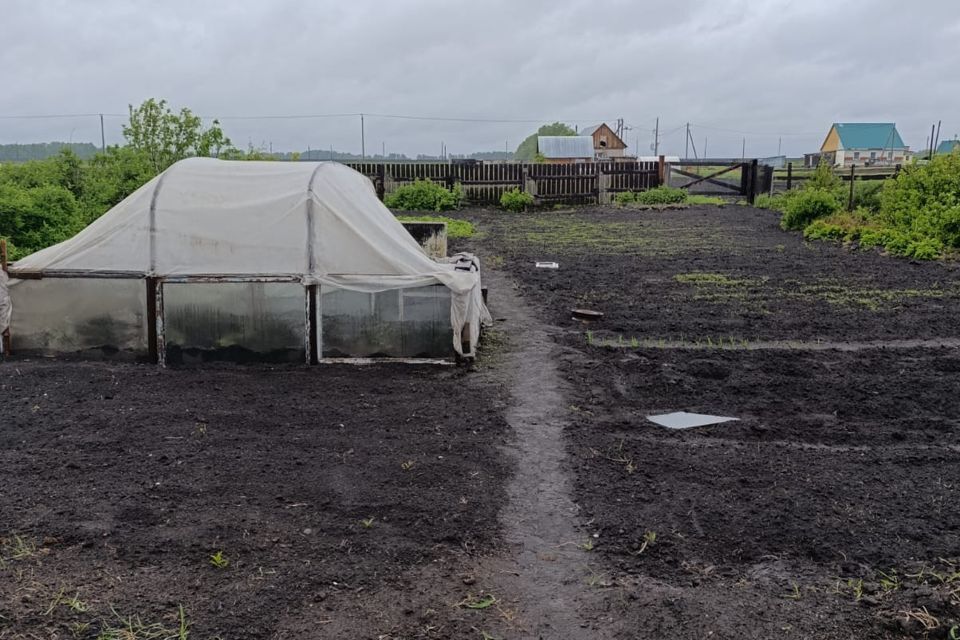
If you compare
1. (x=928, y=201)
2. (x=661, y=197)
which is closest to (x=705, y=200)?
(x=661, y=197)

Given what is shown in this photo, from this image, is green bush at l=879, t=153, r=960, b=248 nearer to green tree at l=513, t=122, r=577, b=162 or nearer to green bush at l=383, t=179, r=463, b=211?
green bush at l=383, t=179, r=463, b=211

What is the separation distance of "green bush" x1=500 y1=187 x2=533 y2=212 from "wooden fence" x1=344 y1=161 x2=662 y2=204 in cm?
85

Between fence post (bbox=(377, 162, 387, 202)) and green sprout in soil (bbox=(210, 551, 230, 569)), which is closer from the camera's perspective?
green sprout in soil (bbox=(210, 551, 230, 569))

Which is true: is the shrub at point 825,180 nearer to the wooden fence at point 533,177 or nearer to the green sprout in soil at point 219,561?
the wooden fence at point 533,177

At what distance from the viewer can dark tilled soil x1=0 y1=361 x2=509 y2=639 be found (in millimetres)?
3898

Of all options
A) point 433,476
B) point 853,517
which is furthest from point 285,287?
point 853,517

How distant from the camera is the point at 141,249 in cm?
819

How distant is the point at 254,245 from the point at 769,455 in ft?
17.5

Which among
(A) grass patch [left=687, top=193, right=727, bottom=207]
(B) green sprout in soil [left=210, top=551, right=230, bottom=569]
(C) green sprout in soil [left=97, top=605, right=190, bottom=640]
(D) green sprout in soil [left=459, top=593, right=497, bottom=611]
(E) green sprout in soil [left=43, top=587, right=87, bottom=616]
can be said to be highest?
(A) grass patch [left=687, top=193, right=727, bottom=207]

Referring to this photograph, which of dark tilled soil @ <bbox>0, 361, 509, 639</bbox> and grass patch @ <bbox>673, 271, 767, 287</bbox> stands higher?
grass patch @ <bbox>673, 271, 767, 287</bbox>

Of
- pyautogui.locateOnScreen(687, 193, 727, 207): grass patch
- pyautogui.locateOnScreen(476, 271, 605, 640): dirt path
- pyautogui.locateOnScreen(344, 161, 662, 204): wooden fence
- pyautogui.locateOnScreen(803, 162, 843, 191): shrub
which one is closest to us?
pyautogui.locateOnScreen(476, 271, 605, 640): dirt path

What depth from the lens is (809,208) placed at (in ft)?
71.8

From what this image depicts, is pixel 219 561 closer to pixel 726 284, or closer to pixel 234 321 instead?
pixel 234 321

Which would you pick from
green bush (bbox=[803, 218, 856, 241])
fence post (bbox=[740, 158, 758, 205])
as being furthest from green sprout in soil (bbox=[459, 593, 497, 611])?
fence post (bbox=[740, 158, 758, 205])
